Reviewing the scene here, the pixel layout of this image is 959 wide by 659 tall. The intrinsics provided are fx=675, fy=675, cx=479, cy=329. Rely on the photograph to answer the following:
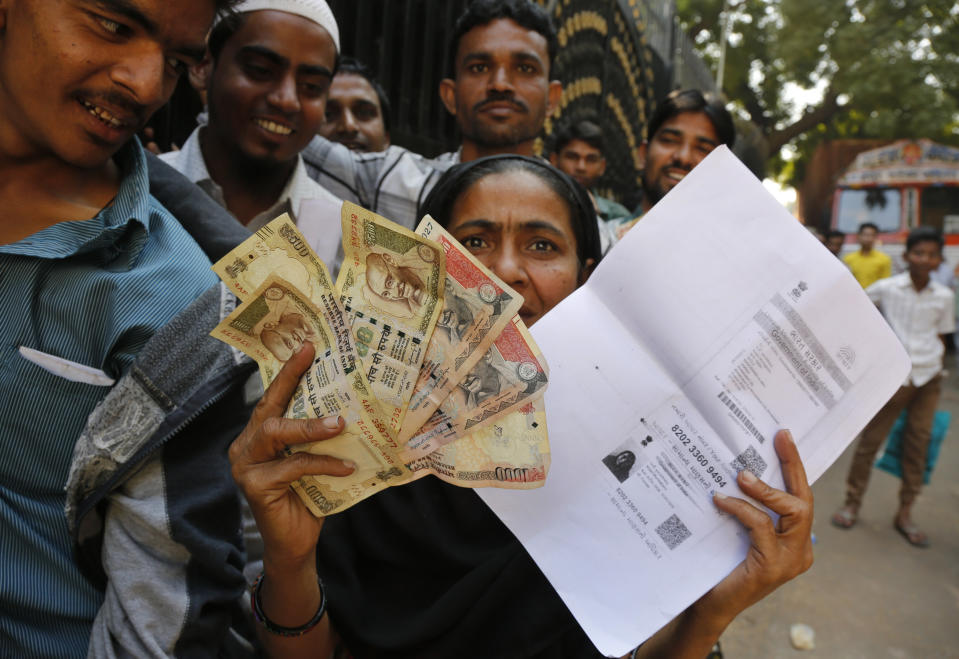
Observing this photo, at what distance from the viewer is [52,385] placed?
963mm

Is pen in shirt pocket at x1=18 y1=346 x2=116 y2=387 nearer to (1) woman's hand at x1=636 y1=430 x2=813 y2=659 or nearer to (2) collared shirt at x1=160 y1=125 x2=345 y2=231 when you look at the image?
(1) woman's hand at x1=636 y1=430 x2=813 y2=659

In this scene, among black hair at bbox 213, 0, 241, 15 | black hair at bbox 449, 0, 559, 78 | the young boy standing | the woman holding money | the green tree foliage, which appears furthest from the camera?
the green tree foliage

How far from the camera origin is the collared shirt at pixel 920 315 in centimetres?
468

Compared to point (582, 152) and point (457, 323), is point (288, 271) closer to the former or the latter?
point (457, 323)

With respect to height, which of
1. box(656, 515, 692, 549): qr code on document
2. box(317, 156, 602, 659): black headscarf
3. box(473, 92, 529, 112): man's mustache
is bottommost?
box(317, 156, 602, 659): black headscarf

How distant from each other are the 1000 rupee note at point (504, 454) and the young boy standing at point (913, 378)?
14.3 feet

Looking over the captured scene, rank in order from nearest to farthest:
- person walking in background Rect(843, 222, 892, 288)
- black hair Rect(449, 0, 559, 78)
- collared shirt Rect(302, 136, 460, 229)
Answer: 1. collared shirt Rect(302, 136, 460, 229)
2. black hair Rect(449, 0, 559, 78)
3. person walking in background Rect(843, 222, 892, 288)

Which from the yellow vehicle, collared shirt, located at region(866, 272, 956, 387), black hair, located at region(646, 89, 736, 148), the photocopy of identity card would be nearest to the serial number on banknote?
the photocopy of identity card

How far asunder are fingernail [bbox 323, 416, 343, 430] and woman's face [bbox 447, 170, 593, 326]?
51 centimetres

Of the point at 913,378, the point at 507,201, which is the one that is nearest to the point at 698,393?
the point at 507,201

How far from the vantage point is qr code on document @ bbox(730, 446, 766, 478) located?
954mm

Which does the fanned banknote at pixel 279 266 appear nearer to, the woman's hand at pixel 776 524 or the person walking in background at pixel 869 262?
the woman's hand at pixel 776 524

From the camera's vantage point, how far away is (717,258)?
0.97m

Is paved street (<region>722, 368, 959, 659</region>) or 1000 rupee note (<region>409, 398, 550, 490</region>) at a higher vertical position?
1000 rupee note (<region>409, 398, 550, 490</region>)
